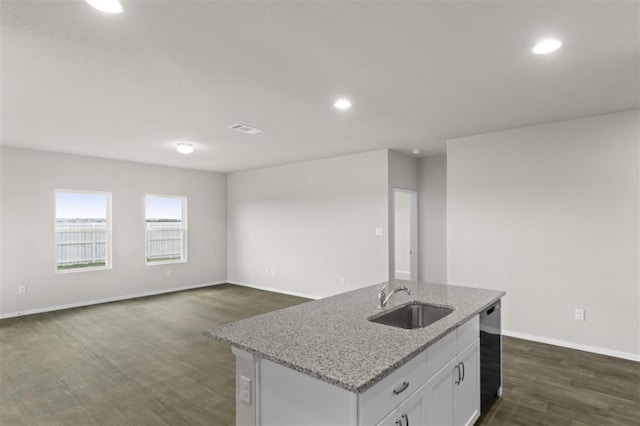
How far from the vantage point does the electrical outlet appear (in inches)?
67.2

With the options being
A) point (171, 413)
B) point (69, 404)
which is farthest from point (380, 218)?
point (69, 404)

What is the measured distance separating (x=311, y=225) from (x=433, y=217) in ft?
7.52

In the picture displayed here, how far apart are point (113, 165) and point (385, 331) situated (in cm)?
654

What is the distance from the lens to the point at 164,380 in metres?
3.22

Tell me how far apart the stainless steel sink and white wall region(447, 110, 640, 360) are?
2485 millimetres

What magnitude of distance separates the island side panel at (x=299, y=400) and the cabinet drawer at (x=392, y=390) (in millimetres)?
70

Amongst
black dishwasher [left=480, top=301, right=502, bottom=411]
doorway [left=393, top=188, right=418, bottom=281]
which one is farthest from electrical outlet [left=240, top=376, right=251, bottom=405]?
doorway [left=393, top=188, right=418, bottom=281]

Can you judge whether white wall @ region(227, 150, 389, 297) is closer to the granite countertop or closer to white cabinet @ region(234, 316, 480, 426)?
the granite countertop

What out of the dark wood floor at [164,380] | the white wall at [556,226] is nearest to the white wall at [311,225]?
the white wall at [556,226]

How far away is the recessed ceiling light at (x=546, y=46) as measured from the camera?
2.31 metres

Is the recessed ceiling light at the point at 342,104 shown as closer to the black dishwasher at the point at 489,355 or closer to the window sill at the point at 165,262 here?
the black dishwasher at the point at 489,355

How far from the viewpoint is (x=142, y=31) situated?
7.13 feet

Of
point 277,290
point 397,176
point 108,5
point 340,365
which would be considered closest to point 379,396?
point 340,365

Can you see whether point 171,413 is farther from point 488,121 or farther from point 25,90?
point 488,121
